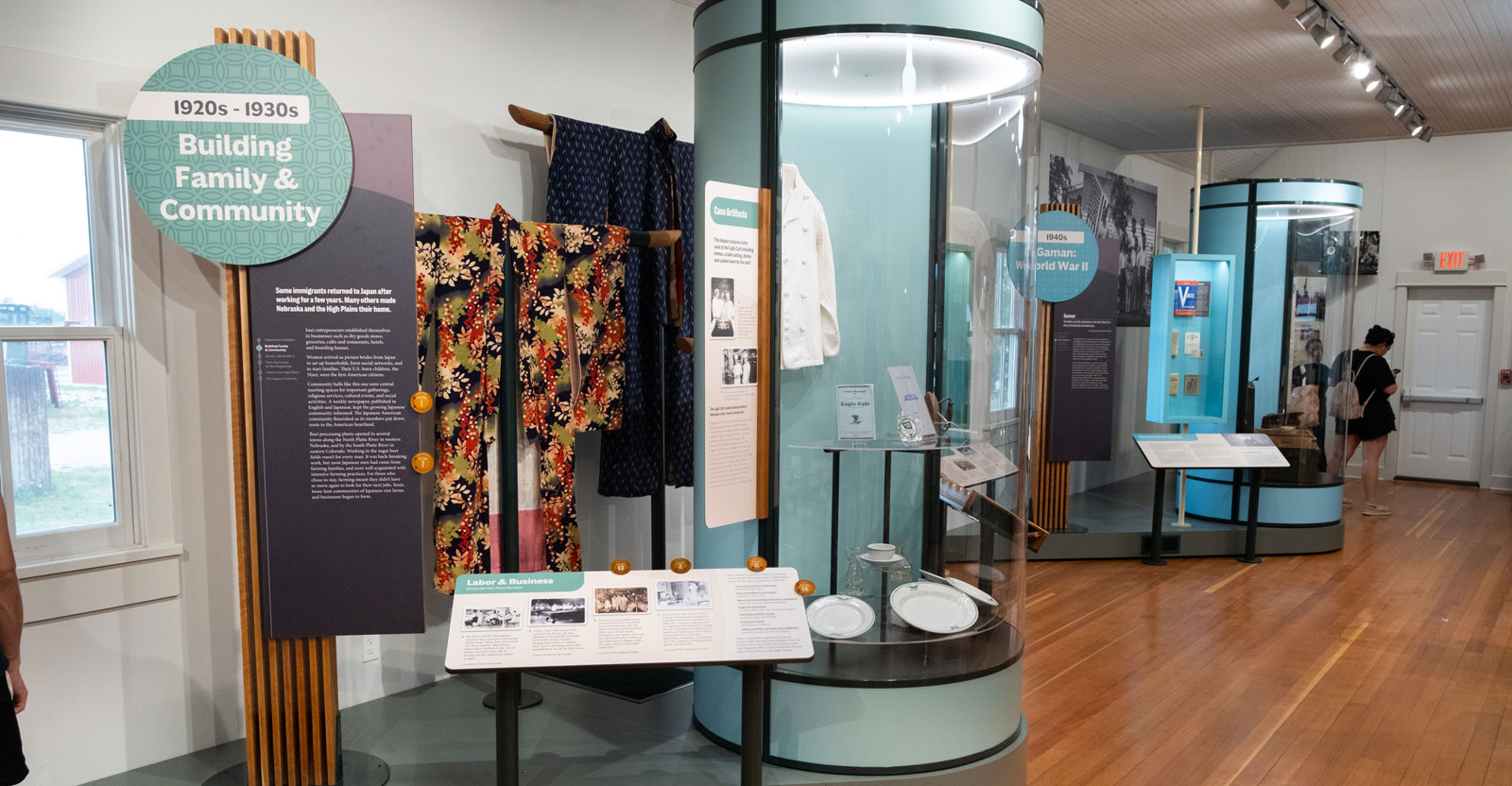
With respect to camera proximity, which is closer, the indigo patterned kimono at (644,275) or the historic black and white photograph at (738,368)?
the historic black and white photograph at (738,368)

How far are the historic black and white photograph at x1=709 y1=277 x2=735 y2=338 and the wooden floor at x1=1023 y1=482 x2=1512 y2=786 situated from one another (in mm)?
1993

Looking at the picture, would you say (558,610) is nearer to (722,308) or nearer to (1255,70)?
(722,308)

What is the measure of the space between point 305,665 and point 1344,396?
295 inches

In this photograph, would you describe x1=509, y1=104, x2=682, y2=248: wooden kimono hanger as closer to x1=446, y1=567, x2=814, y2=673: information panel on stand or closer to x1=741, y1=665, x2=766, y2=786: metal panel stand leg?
x1=446, y1=567, x2=814, y2=673: information panel on stand

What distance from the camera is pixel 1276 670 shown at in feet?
15.4

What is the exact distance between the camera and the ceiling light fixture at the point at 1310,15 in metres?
5.10

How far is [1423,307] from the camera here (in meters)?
10.2

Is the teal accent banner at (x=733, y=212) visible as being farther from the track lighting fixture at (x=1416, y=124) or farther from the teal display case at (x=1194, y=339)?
the track lighting fixture at (x=1416, y=124)

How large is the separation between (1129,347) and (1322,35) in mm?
4283

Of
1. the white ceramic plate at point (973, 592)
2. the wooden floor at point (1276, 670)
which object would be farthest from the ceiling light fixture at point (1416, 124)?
the white ceramic plate at point (973, 592)

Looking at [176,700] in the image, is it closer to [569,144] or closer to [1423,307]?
[569,144]

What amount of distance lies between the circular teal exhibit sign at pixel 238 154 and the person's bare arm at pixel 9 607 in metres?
0.92

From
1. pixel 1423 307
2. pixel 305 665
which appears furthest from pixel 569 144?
pixel 1423 307

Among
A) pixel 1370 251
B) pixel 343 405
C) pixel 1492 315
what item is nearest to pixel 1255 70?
pixel 1370 251
